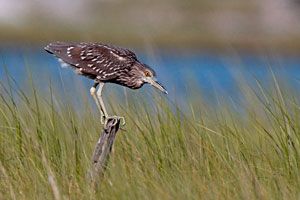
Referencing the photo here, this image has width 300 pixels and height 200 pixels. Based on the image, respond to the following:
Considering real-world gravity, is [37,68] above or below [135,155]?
above

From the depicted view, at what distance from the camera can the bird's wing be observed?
5.52 metres

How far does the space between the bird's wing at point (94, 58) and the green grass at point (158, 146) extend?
26cm

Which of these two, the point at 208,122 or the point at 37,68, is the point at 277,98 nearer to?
the point at 208,122

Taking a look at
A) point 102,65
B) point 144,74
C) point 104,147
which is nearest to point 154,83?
point 144,74

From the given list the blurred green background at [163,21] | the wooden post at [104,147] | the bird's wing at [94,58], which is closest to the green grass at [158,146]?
the wooden post at [104,147]

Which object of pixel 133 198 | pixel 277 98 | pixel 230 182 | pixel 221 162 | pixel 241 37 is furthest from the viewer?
pixel 241 37

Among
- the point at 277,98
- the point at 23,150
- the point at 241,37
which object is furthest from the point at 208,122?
the point at 241,37

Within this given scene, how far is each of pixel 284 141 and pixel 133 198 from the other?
1131mm

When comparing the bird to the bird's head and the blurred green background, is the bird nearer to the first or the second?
the bird's head

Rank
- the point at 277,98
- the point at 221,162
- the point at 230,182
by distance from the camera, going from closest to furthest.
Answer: the point at 230,182, the point at 221,162, the point at 277,98


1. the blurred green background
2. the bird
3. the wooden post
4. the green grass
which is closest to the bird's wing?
the bird

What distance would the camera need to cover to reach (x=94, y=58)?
18.2 ft

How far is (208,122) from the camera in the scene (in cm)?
587

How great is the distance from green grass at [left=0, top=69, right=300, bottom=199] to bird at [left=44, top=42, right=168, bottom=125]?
0.21 metres
